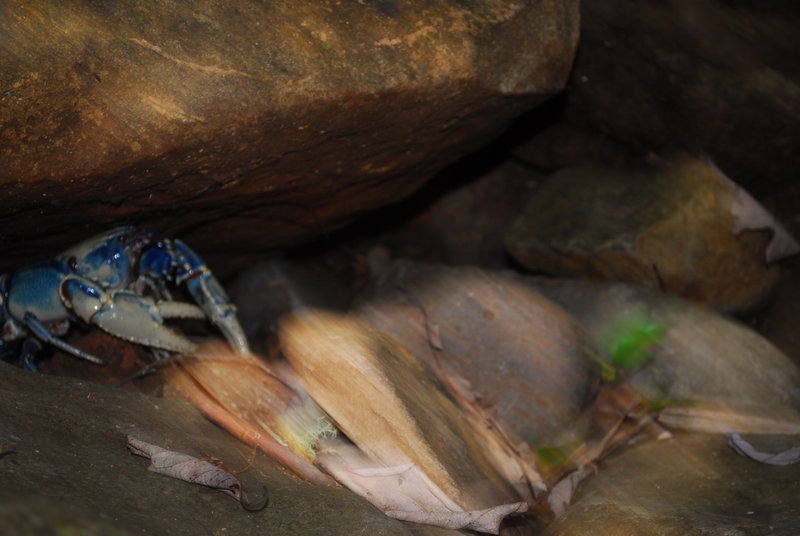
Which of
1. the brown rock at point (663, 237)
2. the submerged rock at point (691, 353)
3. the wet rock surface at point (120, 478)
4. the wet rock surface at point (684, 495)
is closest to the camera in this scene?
the wet rock surface at point (120, 478)

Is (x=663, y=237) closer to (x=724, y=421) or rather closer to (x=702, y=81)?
(x=702, y=81)

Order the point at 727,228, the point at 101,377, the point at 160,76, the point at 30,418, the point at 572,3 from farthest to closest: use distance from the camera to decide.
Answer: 1. the point at 727,228
2. the point at 572,3
3. the point at 101,377
4. the point at 160,76
5. the point at 30,418

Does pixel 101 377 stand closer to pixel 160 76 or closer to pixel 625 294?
pixel 160 76

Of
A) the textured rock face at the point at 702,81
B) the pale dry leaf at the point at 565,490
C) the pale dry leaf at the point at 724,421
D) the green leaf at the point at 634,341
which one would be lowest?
the pale dry leaf at the point at 565,490

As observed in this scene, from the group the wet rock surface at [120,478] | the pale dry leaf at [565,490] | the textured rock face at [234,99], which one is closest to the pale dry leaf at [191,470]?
the wet rock surface at [120,478]

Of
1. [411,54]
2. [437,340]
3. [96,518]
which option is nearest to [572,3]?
[411,54]

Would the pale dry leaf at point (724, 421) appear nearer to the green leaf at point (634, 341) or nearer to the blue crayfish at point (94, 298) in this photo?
the green leaf at point (634, 341)

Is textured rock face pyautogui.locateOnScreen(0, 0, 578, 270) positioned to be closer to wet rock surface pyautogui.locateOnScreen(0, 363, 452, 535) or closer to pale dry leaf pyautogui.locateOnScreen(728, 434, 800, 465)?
wet rock surface pyautogui.locateOnScreen(0, 363, 452, 535)
